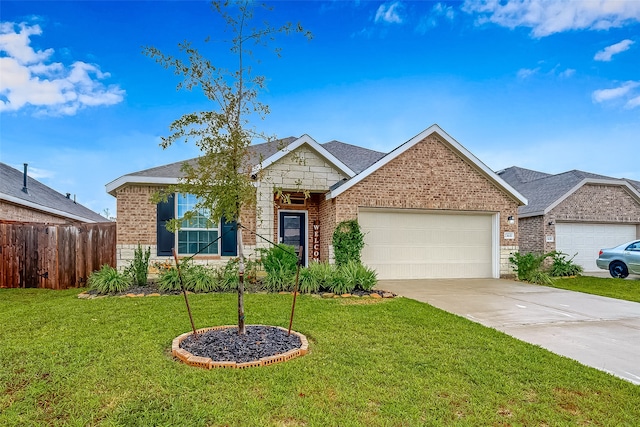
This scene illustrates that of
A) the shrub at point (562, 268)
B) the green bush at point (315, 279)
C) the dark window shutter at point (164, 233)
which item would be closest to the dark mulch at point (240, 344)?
the green bush at point (315, 279)

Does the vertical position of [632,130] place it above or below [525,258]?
above

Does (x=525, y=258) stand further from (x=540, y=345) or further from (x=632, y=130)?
(x=540, y=345)

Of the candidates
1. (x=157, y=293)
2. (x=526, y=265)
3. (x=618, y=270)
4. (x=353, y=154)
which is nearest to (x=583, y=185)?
(x=618, y=270)

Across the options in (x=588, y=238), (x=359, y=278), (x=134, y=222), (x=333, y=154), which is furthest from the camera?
(x=588, y=238)

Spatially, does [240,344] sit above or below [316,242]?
below

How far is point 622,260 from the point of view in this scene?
13.3 m

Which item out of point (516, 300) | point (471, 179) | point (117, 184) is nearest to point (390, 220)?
point (471, 179)

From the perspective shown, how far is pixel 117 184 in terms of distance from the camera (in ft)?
34.1

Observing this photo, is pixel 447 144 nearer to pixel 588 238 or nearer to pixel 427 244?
pixel 427 244

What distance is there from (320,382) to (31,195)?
55.5ft

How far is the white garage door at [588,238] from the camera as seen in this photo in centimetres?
1533

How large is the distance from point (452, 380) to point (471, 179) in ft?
31.1

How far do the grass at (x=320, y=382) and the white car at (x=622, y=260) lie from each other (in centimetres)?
1099

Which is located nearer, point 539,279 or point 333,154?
point 539,279
